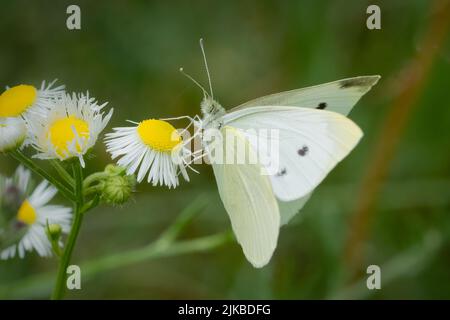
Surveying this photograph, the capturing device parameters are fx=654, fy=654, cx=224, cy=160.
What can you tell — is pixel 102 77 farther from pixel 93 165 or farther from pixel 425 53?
pixel 425 53

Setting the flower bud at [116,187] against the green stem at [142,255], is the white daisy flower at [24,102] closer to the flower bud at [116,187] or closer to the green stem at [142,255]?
the flower bud at [116,187]

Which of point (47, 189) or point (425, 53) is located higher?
point (425, 53)

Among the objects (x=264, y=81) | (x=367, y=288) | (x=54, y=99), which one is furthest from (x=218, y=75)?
(x=54, y=99)

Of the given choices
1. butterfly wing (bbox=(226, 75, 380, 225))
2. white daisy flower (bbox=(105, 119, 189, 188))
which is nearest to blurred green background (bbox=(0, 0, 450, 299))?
butterfly wing (bbox=(226, 75, 380, 225))

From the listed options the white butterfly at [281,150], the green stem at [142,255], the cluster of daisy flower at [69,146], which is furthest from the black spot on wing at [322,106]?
the green stem at [142,255]

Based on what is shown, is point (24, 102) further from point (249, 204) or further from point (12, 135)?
point (249, 204)

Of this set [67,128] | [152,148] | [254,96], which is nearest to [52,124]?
[67,128]
